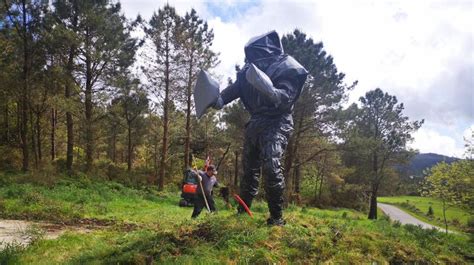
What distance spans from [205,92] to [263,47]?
3.62 feet

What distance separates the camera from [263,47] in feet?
16.4

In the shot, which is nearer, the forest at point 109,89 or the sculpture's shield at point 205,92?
the sculpture's shield at point 205,92

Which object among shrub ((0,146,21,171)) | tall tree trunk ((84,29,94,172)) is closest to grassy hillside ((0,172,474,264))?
tall tree trunk ((84,29,94,172))

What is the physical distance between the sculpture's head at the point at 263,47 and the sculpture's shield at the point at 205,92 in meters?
0.77

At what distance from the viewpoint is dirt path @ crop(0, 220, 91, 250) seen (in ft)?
16.2

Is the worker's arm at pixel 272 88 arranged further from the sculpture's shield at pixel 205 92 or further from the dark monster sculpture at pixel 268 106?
the sculpture's shield at pixel 205 92

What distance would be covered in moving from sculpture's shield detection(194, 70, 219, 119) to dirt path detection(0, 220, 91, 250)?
2.86m

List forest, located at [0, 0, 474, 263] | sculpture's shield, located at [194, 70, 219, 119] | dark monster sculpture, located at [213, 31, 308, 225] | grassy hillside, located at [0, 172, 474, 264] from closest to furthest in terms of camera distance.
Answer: grassy hillside, located at [0, 172, 474, 264], dark monster sculpture, located at [213, 31, 308, 225], sculpture's shield, located at [194, 70, 219, 119], forest, located at [0, 0, 474, 263]

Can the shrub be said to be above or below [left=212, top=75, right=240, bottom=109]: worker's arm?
below

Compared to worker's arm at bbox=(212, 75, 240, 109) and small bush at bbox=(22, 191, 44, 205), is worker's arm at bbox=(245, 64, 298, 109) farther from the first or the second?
small bush at bbox=(22, 191, 44, 205)

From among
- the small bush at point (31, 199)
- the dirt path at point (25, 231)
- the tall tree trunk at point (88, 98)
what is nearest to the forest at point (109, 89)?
the tall tree trunk at point (88, 98)

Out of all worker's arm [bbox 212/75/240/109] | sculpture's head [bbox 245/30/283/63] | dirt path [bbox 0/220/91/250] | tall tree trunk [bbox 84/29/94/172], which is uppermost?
tall tree trunk [bbox 84/29/94/172]

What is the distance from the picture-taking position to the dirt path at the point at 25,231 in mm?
4934

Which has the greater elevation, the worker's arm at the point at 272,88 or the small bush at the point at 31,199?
the worker's arm at the point at 272,88
